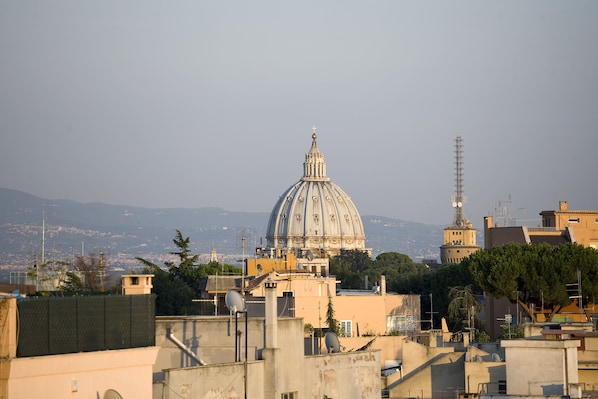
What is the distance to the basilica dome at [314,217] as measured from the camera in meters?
185

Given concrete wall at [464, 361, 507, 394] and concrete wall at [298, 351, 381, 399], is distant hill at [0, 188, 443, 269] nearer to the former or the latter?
concrete wall at [464, 361, 507, 394]

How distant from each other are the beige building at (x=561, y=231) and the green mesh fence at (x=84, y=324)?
4411 centimetres

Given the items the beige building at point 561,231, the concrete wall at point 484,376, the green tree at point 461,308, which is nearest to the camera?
the concrete wall at point 484,376

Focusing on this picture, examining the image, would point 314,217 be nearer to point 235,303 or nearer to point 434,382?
point 434,382

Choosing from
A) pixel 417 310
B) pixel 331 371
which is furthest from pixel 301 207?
pixel 331 371

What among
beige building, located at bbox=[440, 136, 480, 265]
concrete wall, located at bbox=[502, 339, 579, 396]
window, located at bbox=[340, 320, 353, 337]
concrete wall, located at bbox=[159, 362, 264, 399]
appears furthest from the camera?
beige building, located at bbox=[440, 136, 480, 265]

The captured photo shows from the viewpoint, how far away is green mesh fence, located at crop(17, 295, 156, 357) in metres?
12.9

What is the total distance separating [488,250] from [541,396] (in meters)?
37.8

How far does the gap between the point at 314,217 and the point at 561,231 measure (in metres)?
126

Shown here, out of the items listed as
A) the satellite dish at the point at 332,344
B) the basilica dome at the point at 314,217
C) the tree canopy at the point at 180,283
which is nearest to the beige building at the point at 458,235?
the basilica dome at the point at 314,217

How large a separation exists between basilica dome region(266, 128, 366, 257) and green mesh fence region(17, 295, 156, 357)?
167 m

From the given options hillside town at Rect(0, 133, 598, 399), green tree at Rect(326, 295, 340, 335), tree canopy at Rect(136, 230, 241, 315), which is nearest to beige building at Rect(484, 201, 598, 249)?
green tree at Rect(326, 295, 340, 335)

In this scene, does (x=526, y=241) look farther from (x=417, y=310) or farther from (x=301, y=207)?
(x=301, y=207)

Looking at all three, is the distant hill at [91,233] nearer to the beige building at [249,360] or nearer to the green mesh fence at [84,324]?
the beige building at [249,360]
